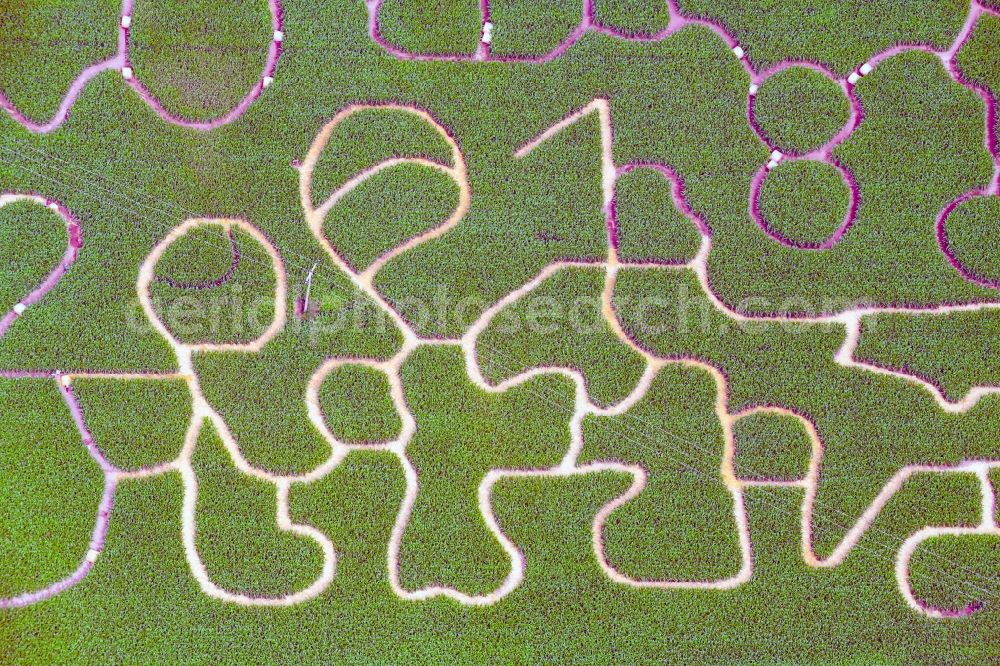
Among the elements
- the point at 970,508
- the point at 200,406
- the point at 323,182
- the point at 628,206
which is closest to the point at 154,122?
the point at 323,182

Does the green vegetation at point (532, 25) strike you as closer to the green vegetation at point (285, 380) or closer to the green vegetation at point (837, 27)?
the green vegetation at point (837, 27)

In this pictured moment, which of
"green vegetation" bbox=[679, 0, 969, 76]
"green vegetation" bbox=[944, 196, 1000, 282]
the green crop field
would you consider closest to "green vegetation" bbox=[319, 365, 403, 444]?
the green crop field

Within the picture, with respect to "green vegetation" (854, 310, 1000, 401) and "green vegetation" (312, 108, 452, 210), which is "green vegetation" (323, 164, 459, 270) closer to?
"green vegetation" (312, 108, 452, 210)

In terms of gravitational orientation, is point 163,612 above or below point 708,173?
below

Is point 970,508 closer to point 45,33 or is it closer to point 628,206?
point 628,206

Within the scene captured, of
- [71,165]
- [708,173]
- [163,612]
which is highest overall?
[708,173]

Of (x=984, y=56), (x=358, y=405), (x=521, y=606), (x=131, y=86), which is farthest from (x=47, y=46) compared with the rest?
(x=984, y=56)
